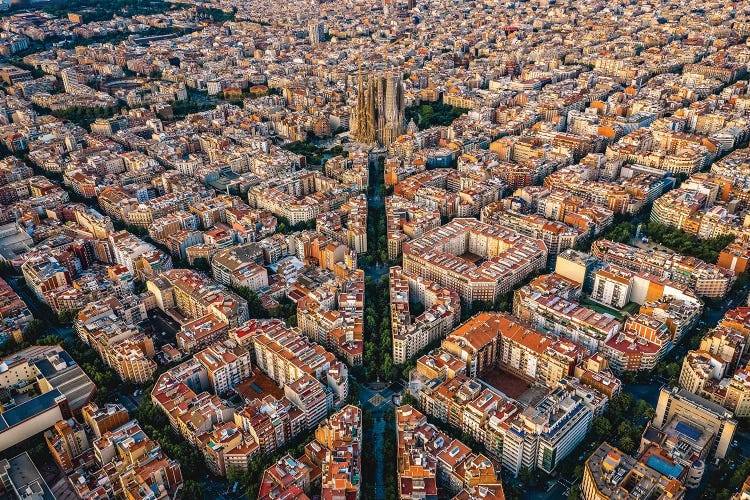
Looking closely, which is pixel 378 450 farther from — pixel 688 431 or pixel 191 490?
pixel 688 431

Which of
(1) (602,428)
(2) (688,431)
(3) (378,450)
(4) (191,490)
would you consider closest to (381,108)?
(3) (378,450)

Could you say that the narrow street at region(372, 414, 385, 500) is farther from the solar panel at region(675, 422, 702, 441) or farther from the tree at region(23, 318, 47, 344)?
the tree at region(23, 318, 47, 344)

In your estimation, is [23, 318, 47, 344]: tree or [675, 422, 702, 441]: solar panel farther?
[23, 318, 47, 344]: tree

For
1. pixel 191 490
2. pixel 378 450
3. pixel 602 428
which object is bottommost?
pixel 378 450

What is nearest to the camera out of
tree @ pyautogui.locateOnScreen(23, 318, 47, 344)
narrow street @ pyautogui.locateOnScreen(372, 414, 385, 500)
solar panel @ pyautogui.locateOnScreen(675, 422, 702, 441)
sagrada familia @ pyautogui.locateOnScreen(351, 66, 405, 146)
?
narrow street @ pyautogui.locateOnScreen(372, 414, 385, 500)

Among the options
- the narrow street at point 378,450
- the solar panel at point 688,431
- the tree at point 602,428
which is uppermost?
the solar panel at point 688,431

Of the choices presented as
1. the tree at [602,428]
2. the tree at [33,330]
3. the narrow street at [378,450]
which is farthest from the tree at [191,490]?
the tree at [602,428]

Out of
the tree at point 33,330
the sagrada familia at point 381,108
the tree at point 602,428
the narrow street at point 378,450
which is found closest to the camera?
the narrow street at point 378,450

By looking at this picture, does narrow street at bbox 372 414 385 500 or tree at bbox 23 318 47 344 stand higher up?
tree at bbox 23 318 47 344

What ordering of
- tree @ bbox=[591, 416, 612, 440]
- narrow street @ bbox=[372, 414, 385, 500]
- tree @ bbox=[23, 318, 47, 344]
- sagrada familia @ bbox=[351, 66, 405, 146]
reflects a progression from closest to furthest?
narrow street @ bbox=[372, 414, 385, 500]
tree @ bbox=[591, 416, 612, 440]
tree @ bbox=[23, 318, 47, 344]
sagrada familia @ bbox=[351, 66, 405, 146]

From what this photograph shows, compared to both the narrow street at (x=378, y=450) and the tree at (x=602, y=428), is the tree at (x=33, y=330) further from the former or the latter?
the tree at (x=602, y=428)

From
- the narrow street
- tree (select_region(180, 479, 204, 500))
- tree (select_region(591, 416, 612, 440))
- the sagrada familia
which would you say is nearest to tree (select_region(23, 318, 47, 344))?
tree (select_region(180, 479, 204, 500))

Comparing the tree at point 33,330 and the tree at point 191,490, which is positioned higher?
the tree at point 33,330
